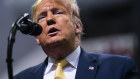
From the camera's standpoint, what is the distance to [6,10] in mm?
4773

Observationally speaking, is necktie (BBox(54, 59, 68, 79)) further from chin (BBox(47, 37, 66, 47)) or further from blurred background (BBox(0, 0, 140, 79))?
blurred background (BBox(0, 0, 140, 79))

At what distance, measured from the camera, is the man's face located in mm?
2355

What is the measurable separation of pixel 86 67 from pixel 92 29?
8.90 feet

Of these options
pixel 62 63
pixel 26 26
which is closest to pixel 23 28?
pixel 26 26

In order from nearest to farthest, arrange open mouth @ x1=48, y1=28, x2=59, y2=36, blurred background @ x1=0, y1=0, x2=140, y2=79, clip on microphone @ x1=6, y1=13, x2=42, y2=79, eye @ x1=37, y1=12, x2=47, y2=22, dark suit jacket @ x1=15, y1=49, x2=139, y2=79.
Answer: clip on microphone @ x1=6, y1=13, x2=42, y2=79
dark suit jacket @ x1=15, y1=49, x2=139, y2=79
open mouth @ x1=48, y1=28, x2=59, y2=36
eye @ x1=37, y1=12, x2=47, y2=22
blurred background @ x1=0, y1=0, x2=140, y2=79

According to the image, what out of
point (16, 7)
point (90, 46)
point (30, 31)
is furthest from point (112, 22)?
point (30, 31)

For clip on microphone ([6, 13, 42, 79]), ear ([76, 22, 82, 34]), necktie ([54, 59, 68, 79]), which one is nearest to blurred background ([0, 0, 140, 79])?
ear ([76, 22, 82, 34])

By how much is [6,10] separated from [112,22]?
1571 mm

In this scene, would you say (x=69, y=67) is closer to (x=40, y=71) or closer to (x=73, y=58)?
(x=73, y=58)

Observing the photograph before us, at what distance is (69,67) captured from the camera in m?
2.39

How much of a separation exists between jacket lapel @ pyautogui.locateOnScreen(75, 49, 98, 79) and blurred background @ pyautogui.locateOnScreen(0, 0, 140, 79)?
2.13 m

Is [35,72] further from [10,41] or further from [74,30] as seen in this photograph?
[10,41]

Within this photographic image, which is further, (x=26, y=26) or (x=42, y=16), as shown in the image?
(x=42, y=16)

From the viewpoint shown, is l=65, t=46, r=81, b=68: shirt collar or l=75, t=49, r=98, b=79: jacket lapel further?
l=65, t=46, r=81, b=68: shirt collar
